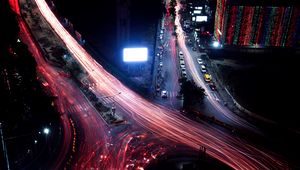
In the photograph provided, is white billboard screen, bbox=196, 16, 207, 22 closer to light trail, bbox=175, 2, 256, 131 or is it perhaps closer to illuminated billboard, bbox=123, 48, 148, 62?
light trail, bbox=175, 2, 256, 131

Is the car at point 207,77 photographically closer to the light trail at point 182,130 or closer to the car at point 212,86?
the car at point 212,86

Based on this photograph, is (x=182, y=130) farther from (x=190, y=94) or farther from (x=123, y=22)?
(x=123, y=22)

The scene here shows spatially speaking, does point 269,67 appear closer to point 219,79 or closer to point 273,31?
point 273,31

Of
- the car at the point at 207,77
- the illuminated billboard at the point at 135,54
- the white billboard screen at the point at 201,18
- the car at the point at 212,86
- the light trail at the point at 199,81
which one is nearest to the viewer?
the light trail at the point at 199,81

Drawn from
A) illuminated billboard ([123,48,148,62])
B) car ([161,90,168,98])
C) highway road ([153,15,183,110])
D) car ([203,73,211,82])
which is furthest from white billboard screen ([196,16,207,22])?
car ([161,90,168,98])

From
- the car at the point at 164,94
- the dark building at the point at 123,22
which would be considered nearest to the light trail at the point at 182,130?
the car at the point at 164,94

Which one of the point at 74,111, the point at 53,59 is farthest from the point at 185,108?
the point at 53,59
